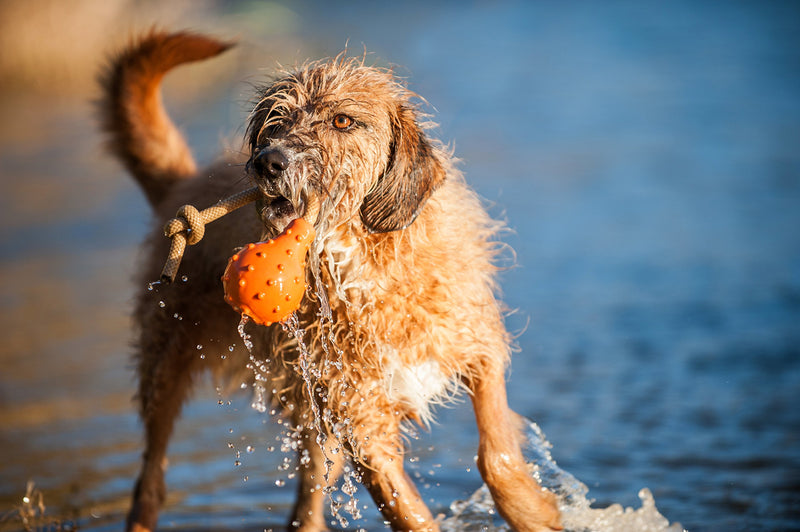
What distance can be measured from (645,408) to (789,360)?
3.89ft

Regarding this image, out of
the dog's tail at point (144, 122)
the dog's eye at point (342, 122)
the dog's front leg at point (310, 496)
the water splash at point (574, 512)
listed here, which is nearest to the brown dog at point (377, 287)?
the dog's eye at point (342, 122)

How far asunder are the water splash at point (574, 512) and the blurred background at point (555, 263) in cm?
28

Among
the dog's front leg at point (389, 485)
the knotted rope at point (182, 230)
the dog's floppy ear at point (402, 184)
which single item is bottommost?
the dog's front leg at point (389, 485)

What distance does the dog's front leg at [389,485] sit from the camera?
345 centimetres

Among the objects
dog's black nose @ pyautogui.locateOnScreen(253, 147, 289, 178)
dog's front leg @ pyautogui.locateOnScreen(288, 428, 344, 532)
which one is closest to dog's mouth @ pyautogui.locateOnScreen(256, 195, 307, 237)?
dog's black nose @ pyautogui.locateOnScreen(253, 147, 289, 178)

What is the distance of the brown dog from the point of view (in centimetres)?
327

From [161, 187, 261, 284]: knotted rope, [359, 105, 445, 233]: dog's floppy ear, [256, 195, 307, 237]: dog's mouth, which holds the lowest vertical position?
[161, 187, 261, 284]: knotted rope

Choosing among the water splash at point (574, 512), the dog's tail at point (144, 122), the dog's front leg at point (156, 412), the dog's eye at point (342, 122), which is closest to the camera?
the dog's eye at point (342, 122)

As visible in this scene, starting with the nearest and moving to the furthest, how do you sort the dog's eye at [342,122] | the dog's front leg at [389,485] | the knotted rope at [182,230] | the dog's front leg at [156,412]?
the knotted rope at [182,230]
the dog's eye at [342,122]
the dog's front leg at [389,485]
the dog's front leg at [156,412]

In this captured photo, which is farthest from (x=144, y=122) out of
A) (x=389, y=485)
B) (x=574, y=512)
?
(x=574, y=512)

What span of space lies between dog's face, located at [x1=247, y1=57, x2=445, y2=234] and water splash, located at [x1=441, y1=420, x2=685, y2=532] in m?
1.27

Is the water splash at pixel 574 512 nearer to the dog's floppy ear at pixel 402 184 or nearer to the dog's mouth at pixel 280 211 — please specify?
the dog's floppy ear at pixel 402 184

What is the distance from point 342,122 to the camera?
10.8 ft

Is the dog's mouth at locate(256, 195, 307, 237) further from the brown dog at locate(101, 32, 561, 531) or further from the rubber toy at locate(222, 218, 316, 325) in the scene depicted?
the rubber toy at locate(222, 218, 316, 325)
